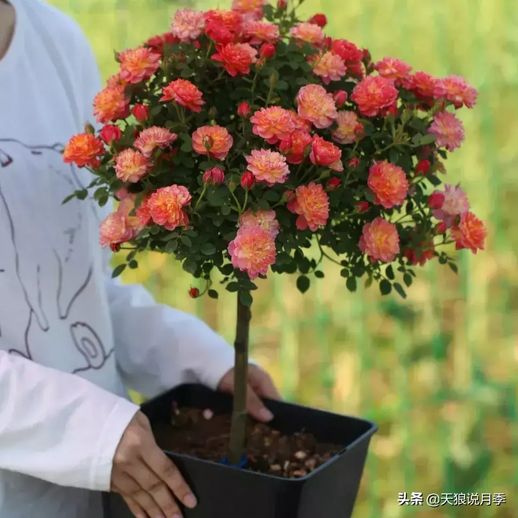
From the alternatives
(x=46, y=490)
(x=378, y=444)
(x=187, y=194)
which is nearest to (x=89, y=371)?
(x=46, y=490)

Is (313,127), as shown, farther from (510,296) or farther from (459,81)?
(510,296)

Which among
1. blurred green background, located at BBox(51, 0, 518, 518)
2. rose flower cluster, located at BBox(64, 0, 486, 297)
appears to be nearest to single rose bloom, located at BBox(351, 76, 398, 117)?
rose flower cluster, located at BBox(64, 0, 486, 297)

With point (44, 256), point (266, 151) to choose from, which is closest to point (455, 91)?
point (266, 151)

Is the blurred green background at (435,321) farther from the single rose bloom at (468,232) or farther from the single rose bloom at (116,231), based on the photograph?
the single rose bloom at (116,231)

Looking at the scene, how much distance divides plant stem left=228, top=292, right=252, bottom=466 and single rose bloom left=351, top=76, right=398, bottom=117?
0.25m

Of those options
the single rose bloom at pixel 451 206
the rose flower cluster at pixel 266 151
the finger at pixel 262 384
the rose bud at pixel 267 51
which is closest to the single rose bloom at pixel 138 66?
the rose flower cluster at pixel 266 151

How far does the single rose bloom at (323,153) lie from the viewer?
0.91m

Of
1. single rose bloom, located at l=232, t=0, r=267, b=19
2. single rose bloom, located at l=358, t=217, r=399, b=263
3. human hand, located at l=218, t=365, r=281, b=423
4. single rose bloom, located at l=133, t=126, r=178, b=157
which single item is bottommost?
human hand, located at l=218, t=365, r=281, b=423

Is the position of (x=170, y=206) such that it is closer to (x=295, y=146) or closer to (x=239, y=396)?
(x=295, y=146)

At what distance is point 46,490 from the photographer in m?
1.09

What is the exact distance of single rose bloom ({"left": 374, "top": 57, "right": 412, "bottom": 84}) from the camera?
3.38ft

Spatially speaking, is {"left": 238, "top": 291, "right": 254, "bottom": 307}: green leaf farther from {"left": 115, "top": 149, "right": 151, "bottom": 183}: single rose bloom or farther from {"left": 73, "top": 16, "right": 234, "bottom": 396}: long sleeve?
{"left": 73, "top": 16, "right": 234, "bottom": 396}: long sleeve

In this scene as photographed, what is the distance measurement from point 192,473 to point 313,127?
1.15ft

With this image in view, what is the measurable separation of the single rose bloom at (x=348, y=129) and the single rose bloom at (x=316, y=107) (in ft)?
0.05
